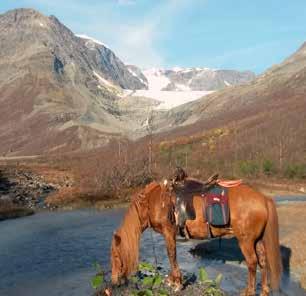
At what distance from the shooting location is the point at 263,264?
37.4ft

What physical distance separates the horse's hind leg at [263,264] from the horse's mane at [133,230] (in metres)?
3.01

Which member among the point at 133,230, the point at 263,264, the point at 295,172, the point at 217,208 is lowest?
the point at 295,172

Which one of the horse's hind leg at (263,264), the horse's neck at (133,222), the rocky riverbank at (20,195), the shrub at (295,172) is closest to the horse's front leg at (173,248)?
the horse's neck at (133,222)

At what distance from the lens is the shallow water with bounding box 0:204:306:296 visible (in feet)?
48.3

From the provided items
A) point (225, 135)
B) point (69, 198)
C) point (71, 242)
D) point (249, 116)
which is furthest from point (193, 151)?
point (71, 242)

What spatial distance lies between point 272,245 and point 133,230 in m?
3.47

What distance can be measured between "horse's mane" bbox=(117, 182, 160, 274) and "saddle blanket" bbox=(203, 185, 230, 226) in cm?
164

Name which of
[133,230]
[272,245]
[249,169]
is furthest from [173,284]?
[249,169]

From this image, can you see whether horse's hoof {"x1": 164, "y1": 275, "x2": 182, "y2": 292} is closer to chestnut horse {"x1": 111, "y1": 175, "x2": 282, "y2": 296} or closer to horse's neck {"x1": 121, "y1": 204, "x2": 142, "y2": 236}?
chestnut horse {"x1": 111, "y1": 175, "x2": 282, "y2": 296}

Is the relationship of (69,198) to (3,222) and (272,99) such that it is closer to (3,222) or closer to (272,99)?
(3,222)

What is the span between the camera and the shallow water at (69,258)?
14734 millimetres

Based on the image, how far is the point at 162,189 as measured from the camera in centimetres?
1227

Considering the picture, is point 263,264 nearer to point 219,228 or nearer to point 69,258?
point 219,228

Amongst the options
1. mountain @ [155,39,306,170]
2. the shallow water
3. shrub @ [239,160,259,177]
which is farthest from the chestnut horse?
shrub @ [239,160,259,177]
